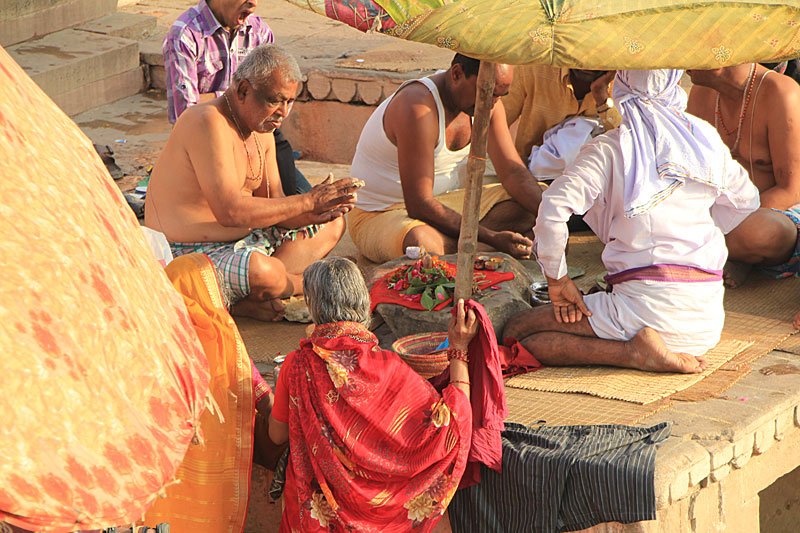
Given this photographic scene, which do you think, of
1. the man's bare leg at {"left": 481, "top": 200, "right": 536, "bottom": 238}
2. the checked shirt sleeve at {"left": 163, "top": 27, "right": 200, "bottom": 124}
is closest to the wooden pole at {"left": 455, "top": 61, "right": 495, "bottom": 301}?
the man's bare leg at {"left": 481, "top": 200, "right": 536, "bottom": 238}

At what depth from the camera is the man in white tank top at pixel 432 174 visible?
469 centimetres

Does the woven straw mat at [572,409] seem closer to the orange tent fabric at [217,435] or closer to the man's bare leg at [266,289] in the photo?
the orange tent fabric at [217,435]

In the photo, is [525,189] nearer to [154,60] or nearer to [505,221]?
[505,221]

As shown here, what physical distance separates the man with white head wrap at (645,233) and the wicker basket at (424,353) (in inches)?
20.3

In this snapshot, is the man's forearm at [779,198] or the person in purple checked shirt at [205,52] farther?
the person in purple checked shirt at [205,52]

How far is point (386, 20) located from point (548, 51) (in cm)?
51

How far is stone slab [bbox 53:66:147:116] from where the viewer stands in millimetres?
9648

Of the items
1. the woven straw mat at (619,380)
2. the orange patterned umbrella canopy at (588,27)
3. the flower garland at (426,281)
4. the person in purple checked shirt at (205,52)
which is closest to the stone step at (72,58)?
the person in purple checked shirt at (205,52)

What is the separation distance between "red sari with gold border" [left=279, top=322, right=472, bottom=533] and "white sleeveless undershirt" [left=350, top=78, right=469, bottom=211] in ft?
7.30

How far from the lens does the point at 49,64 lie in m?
9.25

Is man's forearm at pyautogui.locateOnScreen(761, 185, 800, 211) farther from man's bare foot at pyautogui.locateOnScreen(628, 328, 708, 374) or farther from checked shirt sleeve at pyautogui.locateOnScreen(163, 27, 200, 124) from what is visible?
checked shirt sleeve at pyautogui.locateOnScreen(163, 27, 200, 124)

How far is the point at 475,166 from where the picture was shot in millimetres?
3439

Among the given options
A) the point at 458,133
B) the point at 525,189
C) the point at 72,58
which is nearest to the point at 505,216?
the point at 525,189

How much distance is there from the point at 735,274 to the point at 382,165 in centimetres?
205
